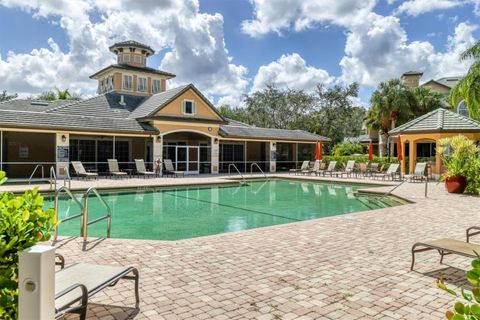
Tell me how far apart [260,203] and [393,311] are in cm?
1068

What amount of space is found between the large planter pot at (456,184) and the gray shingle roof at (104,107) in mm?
20192

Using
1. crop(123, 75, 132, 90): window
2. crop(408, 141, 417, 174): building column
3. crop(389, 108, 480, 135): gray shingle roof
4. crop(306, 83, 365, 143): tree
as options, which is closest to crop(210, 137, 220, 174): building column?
crop(123, 75, 132, 90): window

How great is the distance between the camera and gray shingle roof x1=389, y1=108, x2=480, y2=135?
72.8 feet

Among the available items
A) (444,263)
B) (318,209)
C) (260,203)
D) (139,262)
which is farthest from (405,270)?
(260,203)

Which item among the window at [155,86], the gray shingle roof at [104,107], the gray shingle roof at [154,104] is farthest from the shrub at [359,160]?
the gray shingle roof at [104,107]

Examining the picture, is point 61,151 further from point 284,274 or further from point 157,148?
point 284,274

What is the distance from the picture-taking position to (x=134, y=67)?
31.9 meters

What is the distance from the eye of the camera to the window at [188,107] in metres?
26.4

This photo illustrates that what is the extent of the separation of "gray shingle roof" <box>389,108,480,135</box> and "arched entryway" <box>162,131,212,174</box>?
43.5 ft

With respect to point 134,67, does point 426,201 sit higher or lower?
lower

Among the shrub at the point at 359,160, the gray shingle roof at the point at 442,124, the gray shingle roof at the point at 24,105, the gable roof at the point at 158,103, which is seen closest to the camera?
the gray shingle roof at the point at 442,124

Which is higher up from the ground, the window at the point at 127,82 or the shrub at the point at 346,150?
the window at the point at 127,82

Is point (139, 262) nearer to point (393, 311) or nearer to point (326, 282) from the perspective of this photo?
point (326, 282)

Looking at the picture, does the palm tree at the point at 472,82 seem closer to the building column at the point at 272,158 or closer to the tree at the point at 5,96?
the building column at the point at 272,158
